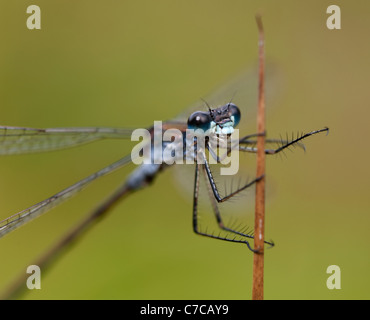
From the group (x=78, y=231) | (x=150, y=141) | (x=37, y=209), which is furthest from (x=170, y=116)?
(x=37, y=209)

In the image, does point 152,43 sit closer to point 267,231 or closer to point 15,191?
point 15,191

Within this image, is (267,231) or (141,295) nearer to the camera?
(141,295)

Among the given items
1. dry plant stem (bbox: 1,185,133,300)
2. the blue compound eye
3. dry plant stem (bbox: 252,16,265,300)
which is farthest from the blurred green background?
dry plant stem (bbox: 252,16,265,300)

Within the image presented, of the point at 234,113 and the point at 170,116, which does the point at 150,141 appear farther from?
the point at 170,116

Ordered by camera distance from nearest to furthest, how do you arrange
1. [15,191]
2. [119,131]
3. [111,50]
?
[119,131] → [15,191] → [111,50]

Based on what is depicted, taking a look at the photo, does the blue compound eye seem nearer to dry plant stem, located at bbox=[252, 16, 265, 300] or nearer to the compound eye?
the compound eye

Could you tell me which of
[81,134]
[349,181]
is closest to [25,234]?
[81,134]
